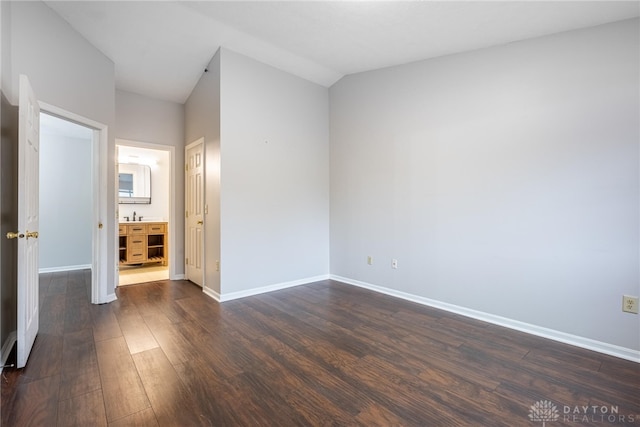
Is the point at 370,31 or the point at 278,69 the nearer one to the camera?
the point at 370,31

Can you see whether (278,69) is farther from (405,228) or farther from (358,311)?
(358,311)

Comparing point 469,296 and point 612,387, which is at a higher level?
point 469,296

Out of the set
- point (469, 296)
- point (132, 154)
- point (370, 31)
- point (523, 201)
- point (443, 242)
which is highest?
point (370, 31)

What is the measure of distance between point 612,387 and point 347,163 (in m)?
3.45

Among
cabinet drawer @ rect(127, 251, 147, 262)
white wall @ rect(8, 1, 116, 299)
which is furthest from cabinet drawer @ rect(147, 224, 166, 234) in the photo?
white wall @ rect(8, 1, 116, 299)

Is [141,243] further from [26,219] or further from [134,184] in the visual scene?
[26,219]

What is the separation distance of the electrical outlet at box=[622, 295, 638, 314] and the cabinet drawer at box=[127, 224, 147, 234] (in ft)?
21.6

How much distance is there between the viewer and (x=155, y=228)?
5.84m

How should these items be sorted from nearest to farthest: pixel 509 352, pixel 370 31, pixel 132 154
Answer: pixel 509 352 < pixel 370 31 < pixel 132 154

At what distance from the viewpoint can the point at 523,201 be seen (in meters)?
2.79

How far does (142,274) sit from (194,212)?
1739 mm

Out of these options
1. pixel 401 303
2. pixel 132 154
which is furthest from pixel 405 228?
pixel 132 154

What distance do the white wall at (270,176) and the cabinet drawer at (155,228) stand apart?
2.98 m

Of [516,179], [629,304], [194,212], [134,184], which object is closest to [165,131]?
[194,212]
